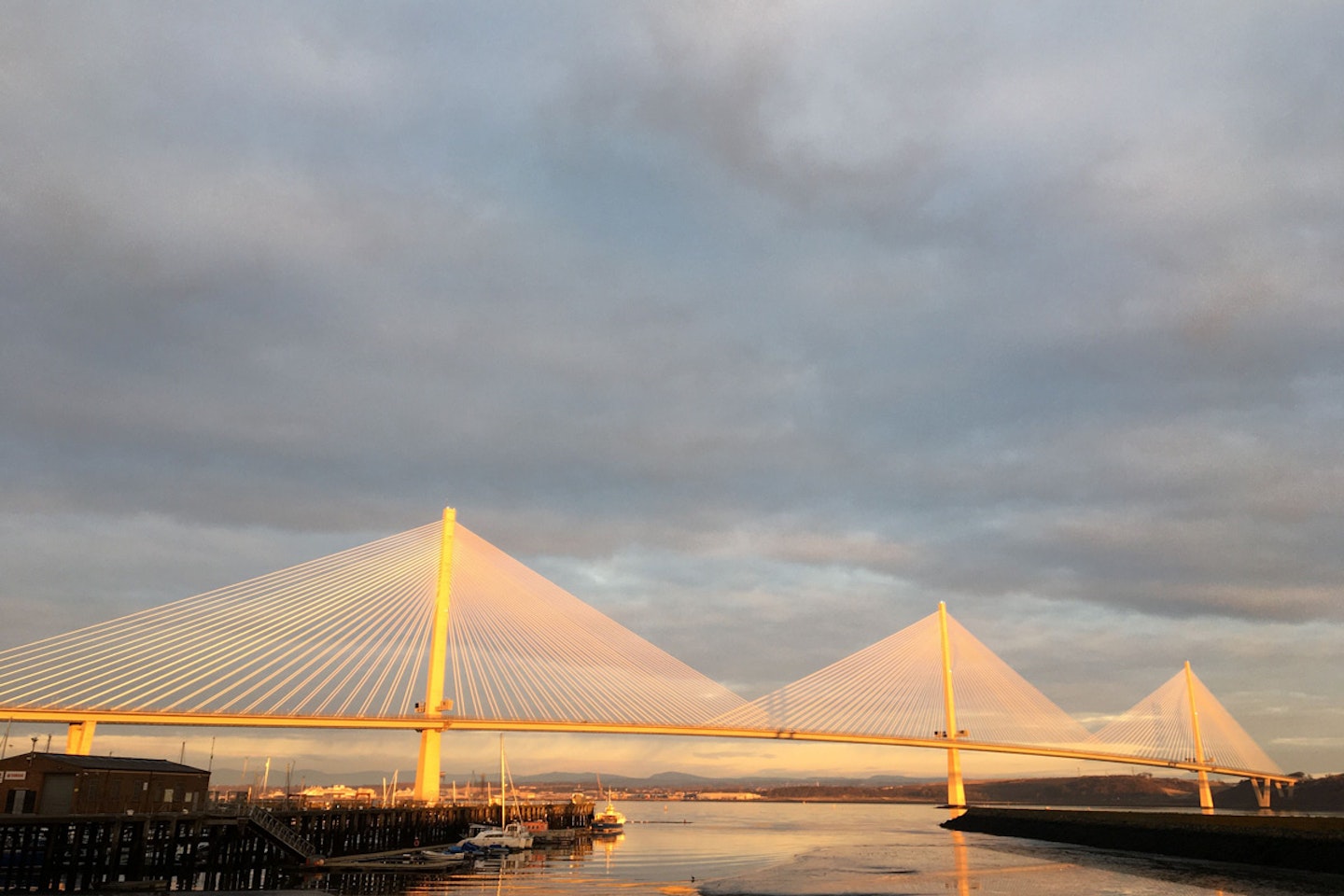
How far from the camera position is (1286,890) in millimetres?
26547

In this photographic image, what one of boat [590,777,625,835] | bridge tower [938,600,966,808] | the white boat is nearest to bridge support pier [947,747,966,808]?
bridge tower [938,600,966,808]

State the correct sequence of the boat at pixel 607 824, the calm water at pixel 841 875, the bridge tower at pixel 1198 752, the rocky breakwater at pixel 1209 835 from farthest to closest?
the bridge tower at pixel 1198 752, the boat at pixel 607 824, the rocky breakwater at pixel 1209 835, the calm water at pixel 841 875

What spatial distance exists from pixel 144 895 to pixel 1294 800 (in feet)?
481

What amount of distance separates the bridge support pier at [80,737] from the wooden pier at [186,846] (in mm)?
6626

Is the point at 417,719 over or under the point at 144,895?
over

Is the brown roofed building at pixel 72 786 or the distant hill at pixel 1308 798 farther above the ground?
the brown roofed building at pixel 72 786

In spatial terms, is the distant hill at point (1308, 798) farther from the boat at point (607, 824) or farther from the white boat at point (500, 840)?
the white boat at point (500, 840)

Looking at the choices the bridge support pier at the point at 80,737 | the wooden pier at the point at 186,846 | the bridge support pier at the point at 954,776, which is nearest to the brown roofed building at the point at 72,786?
the wooden pier at the point at 186,846

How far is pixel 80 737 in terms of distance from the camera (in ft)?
132

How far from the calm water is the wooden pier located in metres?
3.40

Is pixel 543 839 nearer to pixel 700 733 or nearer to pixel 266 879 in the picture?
pixel 700 733

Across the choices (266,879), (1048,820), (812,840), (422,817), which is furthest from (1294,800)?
(266,879)

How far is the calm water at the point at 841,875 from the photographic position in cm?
2783

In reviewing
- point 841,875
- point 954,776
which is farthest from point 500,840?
point 954,776
